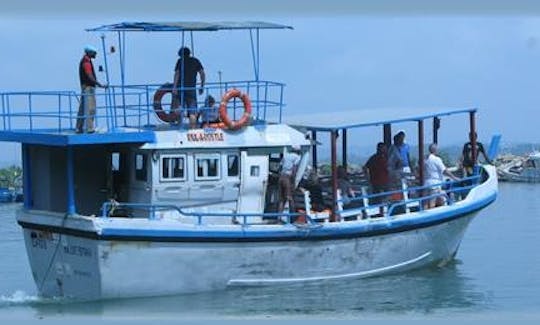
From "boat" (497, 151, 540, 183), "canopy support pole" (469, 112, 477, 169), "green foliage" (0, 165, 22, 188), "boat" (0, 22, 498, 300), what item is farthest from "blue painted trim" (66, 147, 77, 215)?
"boat" (497, 151, 540, 183)

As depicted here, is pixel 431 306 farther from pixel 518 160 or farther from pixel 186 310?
pixel 518 160

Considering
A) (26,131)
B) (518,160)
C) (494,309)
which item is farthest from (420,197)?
(518,160)

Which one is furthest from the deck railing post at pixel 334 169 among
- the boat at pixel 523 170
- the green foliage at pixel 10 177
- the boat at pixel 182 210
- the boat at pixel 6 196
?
the boat at pixel 523 170

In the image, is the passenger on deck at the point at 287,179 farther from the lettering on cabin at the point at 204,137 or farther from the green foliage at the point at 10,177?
the green foliage at the point at 10,177

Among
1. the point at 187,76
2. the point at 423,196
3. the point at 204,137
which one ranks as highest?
the point at 187,76

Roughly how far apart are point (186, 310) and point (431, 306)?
3223 mm

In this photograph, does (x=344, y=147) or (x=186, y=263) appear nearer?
(x=186, y=263)

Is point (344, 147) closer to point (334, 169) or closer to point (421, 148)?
point (421, 148)

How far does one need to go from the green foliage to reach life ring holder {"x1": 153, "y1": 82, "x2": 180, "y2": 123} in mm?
32252

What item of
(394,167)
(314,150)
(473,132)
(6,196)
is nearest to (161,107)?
(314,150)

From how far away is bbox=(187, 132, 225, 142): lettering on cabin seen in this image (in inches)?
Result: 685

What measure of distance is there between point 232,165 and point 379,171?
8.87 feet

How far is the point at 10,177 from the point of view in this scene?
51.6 metres

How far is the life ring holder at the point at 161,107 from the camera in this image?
706 inches
